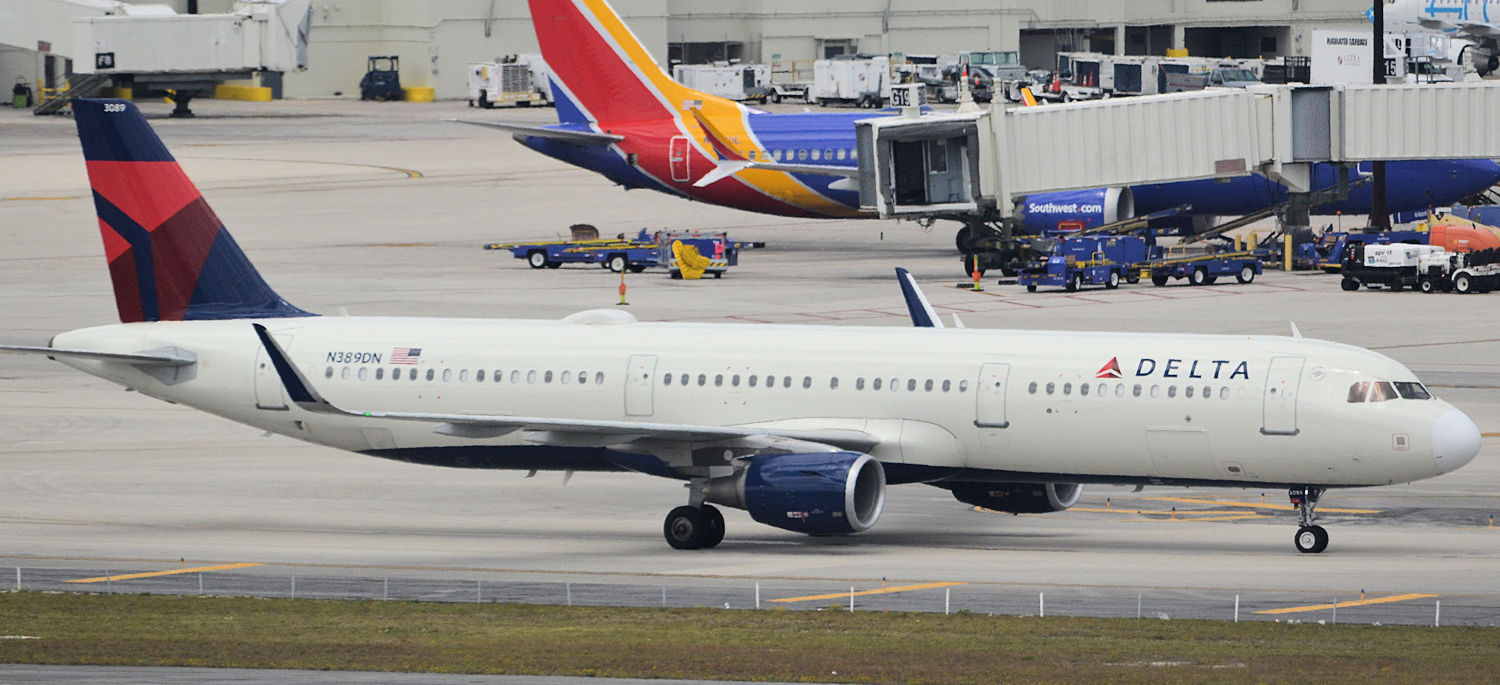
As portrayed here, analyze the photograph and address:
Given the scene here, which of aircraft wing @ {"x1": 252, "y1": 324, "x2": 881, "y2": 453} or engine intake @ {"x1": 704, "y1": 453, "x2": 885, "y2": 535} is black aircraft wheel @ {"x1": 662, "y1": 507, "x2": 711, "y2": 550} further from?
aircraft wing @ {"x1": 252, "y1": 324, "x2": 881, "y2": 453}

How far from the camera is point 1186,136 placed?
249 feet

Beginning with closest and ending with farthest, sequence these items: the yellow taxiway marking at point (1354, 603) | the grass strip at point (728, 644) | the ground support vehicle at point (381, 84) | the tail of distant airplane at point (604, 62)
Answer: the grass strip at point (728, 644)
the yellow taxiway marking at point (1354, 603)
the tail of distant airplane at point (604, 62)
the ground support vehicle at point (381, 84)

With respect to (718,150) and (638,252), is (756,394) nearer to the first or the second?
(638,252)

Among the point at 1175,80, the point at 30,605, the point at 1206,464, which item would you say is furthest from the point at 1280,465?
the point at 1175,80

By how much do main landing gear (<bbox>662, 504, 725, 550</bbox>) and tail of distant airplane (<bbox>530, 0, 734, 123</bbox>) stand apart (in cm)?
4907

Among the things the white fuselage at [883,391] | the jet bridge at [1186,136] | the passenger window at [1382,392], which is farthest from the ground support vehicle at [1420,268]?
the passenger window at [1382,392]

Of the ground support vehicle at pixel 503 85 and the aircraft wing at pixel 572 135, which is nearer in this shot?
the aircraft wing at pixel 572 135

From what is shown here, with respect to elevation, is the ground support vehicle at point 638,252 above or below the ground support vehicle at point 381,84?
below

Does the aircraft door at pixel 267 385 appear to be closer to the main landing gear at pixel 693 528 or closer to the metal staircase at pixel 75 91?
the main landing gear at pixel 693 528

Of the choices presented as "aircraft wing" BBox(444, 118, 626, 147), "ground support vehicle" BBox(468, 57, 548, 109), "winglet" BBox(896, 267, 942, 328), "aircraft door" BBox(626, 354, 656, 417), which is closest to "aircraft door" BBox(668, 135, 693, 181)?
"aircraft wing" BBox(444, 118, 626, 147)

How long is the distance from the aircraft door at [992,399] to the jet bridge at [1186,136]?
41.1 meters

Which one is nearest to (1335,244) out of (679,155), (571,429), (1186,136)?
(1186,136)

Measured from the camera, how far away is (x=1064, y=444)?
3544cm

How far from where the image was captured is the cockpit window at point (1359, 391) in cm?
3400
